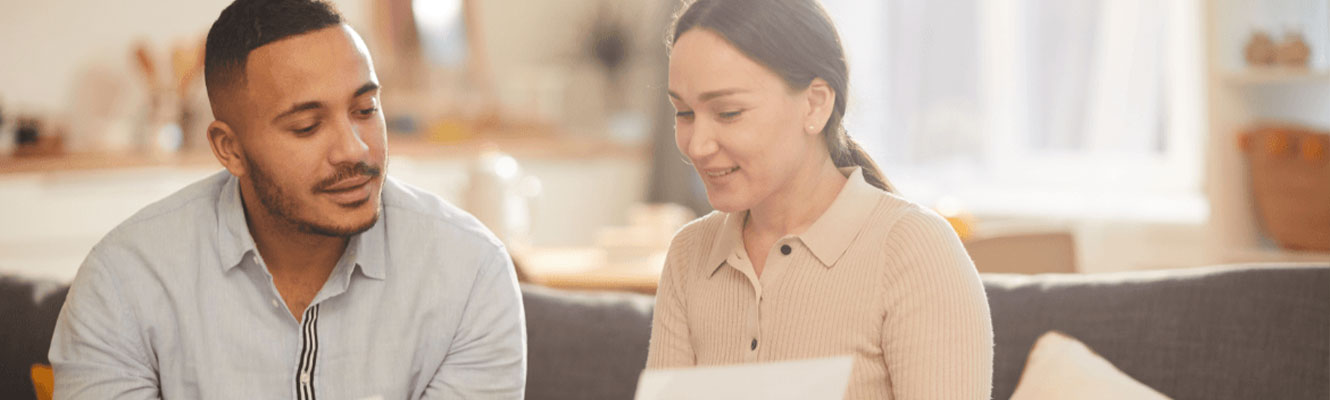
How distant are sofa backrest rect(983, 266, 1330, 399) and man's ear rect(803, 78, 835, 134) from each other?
2.20ft

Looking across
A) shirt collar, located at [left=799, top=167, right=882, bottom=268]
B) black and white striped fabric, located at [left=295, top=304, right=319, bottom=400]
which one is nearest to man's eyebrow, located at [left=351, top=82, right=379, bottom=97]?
black and white striped fabric, located at [left=295, top=304, right=319, bottom=400]

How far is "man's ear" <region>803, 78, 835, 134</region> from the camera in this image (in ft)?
4.00

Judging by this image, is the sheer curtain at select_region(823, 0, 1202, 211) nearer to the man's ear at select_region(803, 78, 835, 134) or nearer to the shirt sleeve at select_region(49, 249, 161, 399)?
the man's ear at select_region(803, 78, 835, 134)

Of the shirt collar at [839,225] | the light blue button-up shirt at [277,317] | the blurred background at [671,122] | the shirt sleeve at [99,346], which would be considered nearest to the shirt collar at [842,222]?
the shirt collar at [839,225]

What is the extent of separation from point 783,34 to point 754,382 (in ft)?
1.19

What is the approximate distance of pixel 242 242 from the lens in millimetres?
1401

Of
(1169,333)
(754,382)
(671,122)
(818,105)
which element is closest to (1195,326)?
(1169,333)

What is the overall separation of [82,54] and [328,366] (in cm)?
344

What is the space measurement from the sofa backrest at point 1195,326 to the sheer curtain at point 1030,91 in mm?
2261

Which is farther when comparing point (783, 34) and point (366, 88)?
point (366, 88)

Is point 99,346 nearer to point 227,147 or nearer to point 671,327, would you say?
point 227,147

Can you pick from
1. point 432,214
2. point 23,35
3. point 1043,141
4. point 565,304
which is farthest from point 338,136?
point 1043,141

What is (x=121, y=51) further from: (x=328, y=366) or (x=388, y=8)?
(x=328, y=366)

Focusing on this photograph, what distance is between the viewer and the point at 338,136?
50.7 inches
